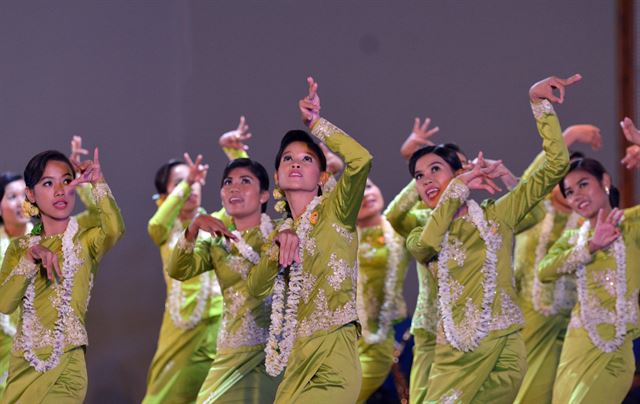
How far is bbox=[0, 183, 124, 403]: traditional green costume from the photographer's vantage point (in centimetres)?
455

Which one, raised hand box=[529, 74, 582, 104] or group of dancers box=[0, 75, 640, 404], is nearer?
group of dancers box=[0, 75, 640, 404]

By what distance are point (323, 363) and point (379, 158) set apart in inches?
148

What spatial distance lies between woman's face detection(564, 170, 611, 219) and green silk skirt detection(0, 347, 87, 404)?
256 cm

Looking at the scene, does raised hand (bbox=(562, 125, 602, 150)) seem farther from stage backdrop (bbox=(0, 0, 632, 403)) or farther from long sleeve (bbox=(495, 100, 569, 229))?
stage backdrop (bbox=(0, 0, 632, 403))

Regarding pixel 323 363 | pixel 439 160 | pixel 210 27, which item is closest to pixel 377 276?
pixel 439 160

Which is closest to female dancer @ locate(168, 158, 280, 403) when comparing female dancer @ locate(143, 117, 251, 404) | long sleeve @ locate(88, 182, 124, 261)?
long sleeve @ locate(88, 182, 124, 261)

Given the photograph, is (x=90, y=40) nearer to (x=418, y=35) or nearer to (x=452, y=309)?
(x=418, y=35)

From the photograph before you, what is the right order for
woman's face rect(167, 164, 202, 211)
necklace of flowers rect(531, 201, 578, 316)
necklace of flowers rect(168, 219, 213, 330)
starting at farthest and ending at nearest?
woman's face rect(167, 164, 202, 211)
necklace of flowers rect(168, 219, 213, 330)
necklace of flowers rect(531, 201, 578, 316)

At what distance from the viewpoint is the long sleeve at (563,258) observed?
527cm

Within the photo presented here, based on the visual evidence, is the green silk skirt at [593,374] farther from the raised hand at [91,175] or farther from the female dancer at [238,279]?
the raised hand at [91,175]

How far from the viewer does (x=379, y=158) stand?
25.6ft

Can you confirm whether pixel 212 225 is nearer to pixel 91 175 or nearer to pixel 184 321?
pixel 91 175

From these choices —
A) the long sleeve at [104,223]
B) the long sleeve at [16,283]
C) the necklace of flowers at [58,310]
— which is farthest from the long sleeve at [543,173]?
the long sleeve at [16,283]

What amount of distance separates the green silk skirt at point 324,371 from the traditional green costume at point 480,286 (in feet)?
2.11
